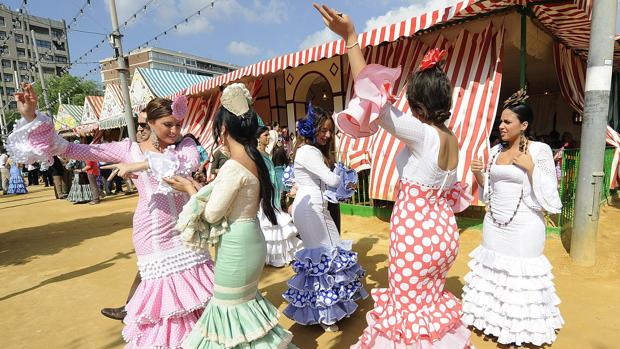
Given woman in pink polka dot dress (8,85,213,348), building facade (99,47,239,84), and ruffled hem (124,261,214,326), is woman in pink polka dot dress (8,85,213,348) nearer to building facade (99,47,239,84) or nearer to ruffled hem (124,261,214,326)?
ruffled hem (124,261,214,326)

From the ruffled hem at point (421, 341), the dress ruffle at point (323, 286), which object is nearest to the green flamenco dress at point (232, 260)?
the ruffled hem at point (421, 341)

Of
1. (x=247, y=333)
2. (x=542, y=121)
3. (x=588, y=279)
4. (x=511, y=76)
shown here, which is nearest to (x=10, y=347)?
(x=247, y=333)

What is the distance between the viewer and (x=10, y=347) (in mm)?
3113

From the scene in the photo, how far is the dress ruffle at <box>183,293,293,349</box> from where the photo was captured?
73.5 inches

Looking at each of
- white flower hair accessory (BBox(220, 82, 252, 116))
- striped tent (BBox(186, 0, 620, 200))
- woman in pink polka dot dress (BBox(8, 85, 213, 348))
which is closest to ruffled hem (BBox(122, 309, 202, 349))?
woman in pink polka dot dress (BBox(8, 85, 213, 348))

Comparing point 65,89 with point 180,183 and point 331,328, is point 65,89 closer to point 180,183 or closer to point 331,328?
point 180,183

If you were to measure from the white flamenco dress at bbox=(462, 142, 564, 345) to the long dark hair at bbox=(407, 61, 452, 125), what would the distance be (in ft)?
4.82

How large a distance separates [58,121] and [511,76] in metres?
27.0

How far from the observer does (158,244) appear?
2359mm

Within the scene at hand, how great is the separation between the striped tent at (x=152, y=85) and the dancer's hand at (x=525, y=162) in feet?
43.1

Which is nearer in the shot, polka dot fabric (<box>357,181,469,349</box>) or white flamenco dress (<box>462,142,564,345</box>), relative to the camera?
polka dot fabric (<box>357,181,469,349</box>)

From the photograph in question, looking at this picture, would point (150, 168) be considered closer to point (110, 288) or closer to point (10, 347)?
point (10, 347)

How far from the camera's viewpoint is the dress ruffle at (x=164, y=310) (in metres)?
2.26

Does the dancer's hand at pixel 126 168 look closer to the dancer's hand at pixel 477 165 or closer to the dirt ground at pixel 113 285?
the dirt ground at pixel 113 285
